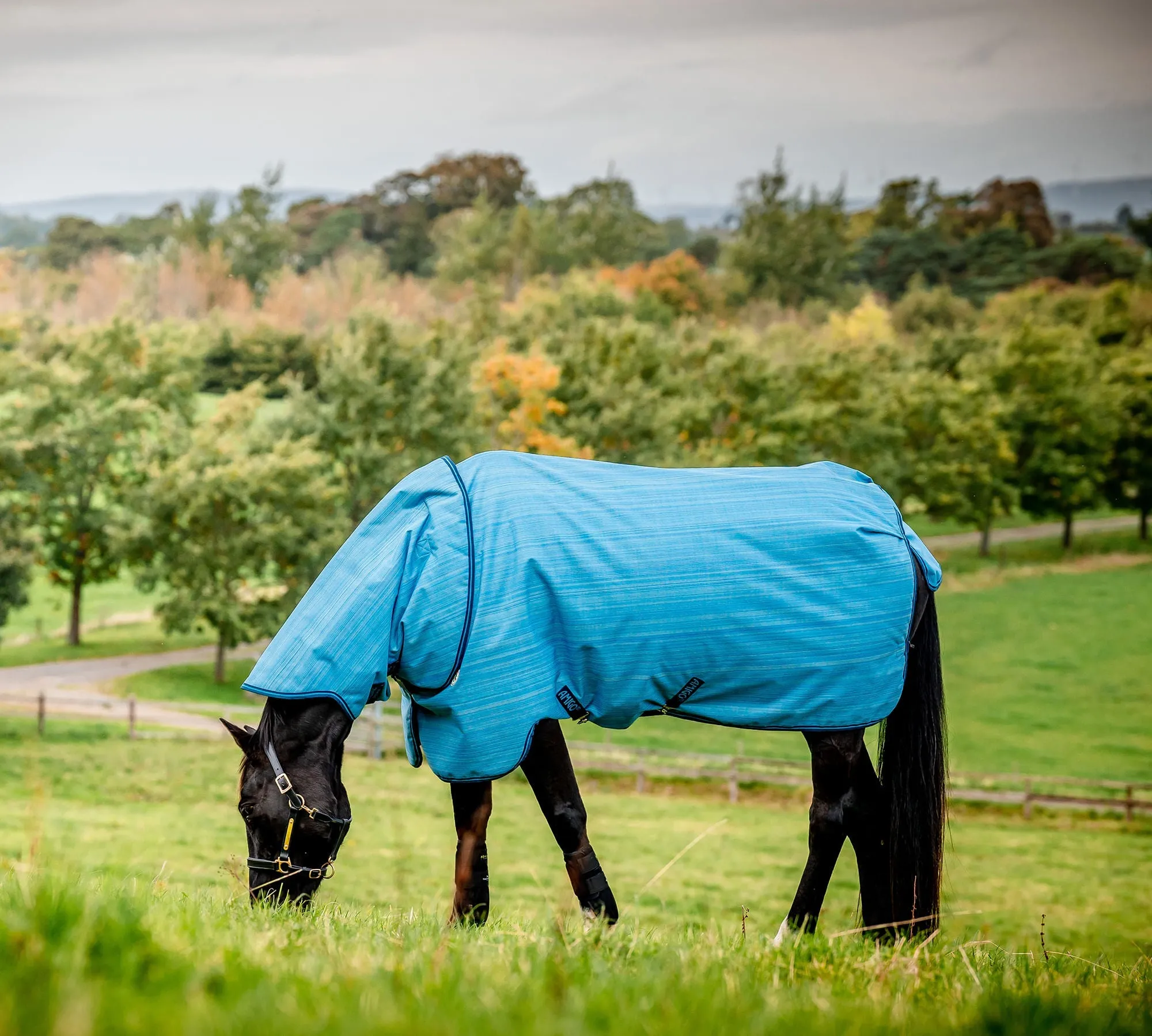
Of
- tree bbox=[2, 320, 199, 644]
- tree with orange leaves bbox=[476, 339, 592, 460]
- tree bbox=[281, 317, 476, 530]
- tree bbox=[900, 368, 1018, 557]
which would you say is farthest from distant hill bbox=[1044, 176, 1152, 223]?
tree bbox=[2, 320, 199, 644]

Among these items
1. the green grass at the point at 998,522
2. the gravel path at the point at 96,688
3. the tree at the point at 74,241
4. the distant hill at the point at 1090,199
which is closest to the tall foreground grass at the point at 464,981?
the gravel path at the point at 96,688

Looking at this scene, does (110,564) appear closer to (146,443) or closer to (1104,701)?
(146,443)

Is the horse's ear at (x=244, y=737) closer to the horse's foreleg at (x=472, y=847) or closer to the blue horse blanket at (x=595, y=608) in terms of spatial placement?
the blue horse blanket at (x=595, y=608)

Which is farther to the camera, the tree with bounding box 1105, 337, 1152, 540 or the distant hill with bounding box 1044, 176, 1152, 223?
the distant hill with bounding box 1044, 176, 1152, 223

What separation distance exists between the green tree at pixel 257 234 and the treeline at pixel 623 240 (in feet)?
0.36

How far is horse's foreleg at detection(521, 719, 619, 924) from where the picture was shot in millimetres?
4660

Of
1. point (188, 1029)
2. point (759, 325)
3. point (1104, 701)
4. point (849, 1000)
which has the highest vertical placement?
point (759, 325)

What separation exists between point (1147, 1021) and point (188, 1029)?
2163 millimetres

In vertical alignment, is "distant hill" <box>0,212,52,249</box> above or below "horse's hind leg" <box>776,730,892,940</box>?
above

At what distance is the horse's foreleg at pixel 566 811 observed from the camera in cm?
466

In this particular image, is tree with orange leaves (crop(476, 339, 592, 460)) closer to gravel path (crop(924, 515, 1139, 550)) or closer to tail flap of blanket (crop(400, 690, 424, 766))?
gravel path (crop(924, 515, 1139, 550))

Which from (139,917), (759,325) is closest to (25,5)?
(759,325)

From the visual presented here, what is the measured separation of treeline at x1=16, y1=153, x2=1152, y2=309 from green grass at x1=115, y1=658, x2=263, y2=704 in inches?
2377

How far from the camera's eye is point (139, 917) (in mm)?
2752
